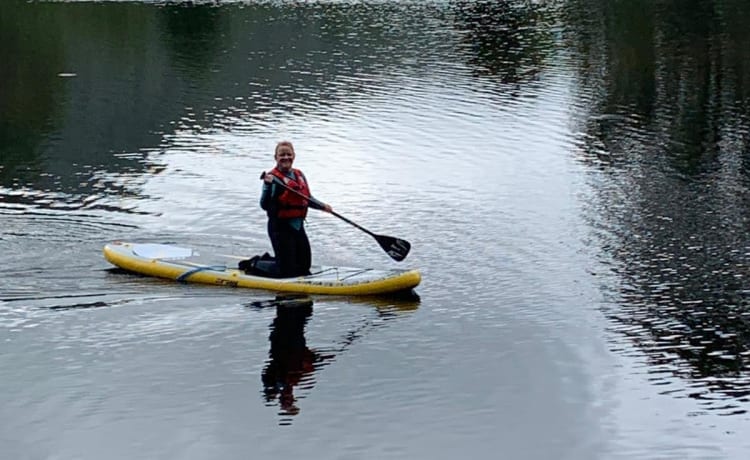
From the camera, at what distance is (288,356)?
48.1 feet

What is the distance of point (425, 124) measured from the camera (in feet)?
98.8

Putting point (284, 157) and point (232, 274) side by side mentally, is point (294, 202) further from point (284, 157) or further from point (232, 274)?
point (232, 274)

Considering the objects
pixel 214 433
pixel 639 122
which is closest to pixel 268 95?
pixel 639 122

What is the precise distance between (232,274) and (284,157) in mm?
1732

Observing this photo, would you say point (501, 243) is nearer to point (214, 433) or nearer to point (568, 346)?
point (568, 346)

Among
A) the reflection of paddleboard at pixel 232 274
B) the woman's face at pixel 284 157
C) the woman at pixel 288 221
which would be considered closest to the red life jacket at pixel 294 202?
the woman at pixel 288 221

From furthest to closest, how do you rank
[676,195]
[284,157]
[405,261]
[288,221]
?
[676,195] → [405,261] → [288,221] → [284,157]

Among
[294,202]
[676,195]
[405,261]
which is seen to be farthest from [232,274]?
[676,195]

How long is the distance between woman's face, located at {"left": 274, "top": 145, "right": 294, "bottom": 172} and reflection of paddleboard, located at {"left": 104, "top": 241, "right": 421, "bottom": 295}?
1.43 m

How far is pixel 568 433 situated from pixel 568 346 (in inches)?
104

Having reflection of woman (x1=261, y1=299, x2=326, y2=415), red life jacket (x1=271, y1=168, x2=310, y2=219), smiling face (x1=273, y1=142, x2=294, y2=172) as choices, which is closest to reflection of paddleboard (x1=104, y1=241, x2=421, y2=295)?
reflection of woman (x1=261, y1=299, x2=326, y2=415)

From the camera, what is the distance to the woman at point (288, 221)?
16719mm

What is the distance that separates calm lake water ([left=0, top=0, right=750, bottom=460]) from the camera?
12.6m

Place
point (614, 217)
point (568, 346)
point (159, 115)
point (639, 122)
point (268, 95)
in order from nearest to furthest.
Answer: point (568, 346) < point (614, 217) < point (639, 122) < point (159, 115) < point (268, 95)
